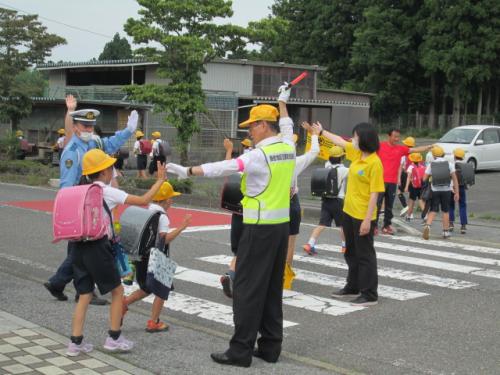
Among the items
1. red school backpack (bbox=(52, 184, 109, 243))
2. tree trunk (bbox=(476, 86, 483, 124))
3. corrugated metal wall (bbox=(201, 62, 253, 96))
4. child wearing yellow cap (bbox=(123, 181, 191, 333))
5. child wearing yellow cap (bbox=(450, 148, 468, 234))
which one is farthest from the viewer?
tree trunk (bbox=(476, 86, 483, 124))

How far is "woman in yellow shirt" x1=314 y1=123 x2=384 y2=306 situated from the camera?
746 centimetres

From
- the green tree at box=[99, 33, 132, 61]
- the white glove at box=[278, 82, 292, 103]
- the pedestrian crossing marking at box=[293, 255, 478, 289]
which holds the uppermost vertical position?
the green tree at box=[99, 33, 132, 61]

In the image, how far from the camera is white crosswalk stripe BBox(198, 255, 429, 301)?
26.5ft

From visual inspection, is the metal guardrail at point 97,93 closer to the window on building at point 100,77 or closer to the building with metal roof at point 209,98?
the building with metal roof at point 209,98

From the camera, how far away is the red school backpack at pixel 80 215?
5176 millimetres

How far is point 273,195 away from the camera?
5375mm

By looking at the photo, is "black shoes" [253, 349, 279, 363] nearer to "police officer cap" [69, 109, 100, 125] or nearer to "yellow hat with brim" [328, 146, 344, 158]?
"police officer cap" [69, 109, 100, 125]

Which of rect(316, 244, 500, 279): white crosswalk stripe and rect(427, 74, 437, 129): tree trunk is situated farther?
rect(427, 74, 437, 129): tree trunk

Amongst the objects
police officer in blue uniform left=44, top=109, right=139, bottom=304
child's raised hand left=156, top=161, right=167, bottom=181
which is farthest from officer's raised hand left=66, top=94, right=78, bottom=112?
child's raised hand left=156, top=161, right=167, bottom=181

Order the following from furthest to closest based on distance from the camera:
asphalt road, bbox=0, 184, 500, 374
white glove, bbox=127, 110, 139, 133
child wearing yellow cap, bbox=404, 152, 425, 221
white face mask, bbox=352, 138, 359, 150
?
child wearing yellow cap, bbox=404, 152, 425, 221
white face mask, bbox=352, 138, 359, 150
white glove, bbox=127, 110, 139, 133
asphalt road, bbox=0, 184, 500, 374

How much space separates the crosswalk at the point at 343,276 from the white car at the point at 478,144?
1418 cm

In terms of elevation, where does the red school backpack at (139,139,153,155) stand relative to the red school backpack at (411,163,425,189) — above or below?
above

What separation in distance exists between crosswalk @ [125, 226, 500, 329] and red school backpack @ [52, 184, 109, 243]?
2051 mm

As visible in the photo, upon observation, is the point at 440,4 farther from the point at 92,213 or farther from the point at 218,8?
the point at 92,213
